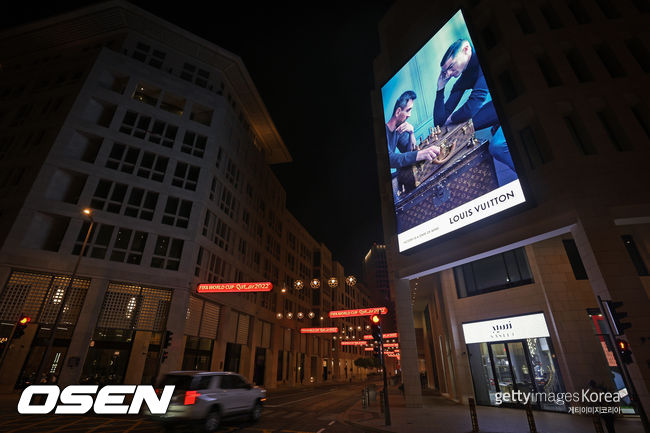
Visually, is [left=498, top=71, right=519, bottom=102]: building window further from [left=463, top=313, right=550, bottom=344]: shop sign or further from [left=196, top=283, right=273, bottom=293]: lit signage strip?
[left=196, top=283, right=273, bottom=293]: lit signage strip

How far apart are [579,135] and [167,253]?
29.5 meters

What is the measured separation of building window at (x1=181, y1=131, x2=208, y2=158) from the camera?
30.3 metres

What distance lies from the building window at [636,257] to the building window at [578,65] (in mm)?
9314

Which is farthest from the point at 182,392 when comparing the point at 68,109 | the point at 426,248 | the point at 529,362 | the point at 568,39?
the point at 68,109

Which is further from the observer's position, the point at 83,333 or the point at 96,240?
the point at 96,240

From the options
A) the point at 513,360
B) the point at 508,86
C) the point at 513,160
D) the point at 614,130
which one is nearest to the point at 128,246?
the point at 513,160

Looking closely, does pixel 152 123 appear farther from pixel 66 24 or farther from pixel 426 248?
pixel 426 248

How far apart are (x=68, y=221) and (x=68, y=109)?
10444mm

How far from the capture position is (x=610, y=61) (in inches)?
655

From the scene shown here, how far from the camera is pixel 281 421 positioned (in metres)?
14.0

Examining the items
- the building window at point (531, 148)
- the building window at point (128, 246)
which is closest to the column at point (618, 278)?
the building window at point (531, 148)

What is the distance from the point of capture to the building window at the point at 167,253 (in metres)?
25.1

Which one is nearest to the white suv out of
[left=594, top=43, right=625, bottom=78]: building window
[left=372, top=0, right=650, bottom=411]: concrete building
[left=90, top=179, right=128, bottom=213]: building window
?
[left=372, top=0, right=650, bottom=411]: concrete building
